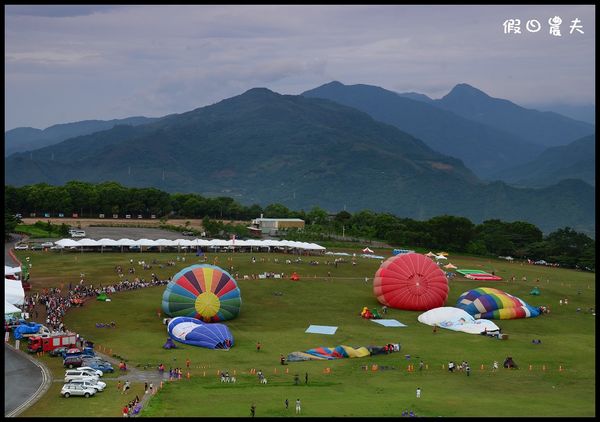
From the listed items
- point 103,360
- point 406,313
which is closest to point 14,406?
point 103,360

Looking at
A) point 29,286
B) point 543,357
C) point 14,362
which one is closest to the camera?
point 14,362

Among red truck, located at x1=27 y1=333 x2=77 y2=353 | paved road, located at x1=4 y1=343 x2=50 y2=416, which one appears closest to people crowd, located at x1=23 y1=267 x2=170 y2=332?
red truck, located at x1=27 y1=333 x2=77 y2=353

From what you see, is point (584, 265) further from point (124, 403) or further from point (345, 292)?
point (124, 403)

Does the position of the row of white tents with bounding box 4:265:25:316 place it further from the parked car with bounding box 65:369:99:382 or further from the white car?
the parked car with bounding box 65:369:99:382

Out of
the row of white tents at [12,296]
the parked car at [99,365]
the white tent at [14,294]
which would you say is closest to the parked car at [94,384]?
the parked car at [99,365]

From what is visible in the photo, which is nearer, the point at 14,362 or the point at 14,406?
the point at 14,406

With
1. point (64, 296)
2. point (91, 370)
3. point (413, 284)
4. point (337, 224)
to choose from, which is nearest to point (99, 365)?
point (91, 370)

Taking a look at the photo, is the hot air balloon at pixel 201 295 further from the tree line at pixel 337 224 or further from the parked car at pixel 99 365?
the tree line at pixel 337 224
